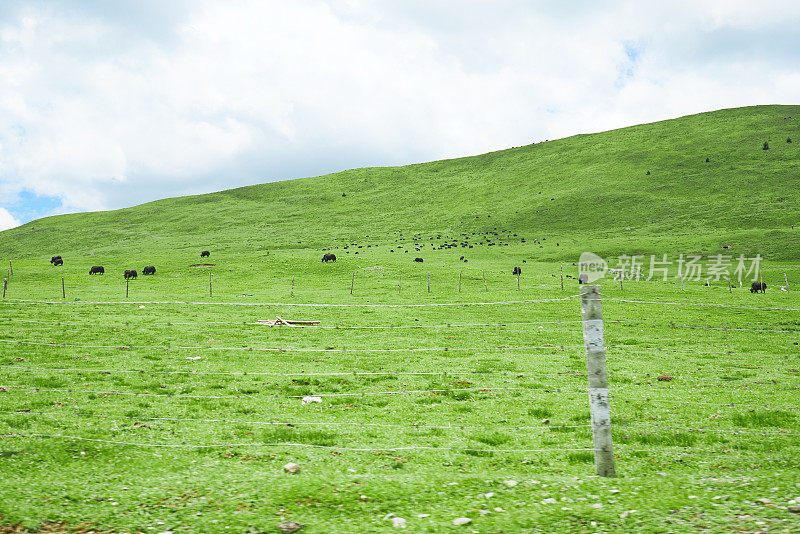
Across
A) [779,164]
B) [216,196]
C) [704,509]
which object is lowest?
[704,509]

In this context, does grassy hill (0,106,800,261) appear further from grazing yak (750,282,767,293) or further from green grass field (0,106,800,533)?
green grass field (0,106,800,533)

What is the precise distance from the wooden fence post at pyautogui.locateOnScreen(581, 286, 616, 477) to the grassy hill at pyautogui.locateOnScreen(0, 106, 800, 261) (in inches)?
2720

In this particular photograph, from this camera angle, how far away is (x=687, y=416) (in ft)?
36.2

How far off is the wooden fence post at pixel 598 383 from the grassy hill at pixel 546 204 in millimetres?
69080

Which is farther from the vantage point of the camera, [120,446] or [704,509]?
[120,446]

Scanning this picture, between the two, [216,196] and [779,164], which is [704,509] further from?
[216,196]

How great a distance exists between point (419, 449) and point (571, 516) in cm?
372

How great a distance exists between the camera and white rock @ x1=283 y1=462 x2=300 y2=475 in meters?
7.31

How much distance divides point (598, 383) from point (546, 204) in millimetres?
106321

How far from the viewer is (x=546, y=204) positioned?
10800 cm

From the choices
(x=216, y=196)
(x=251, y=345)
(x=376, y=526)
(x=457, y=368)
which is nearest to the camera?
(x=376, y=526)

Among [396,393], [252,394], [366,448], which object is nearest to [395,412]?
[396,393]

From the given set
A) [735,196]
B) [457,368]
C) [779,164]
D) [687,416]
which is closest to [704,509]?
[687,416]

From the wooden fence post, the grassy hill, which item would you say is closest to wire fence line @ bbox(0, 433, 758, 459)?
the wooden fence post
